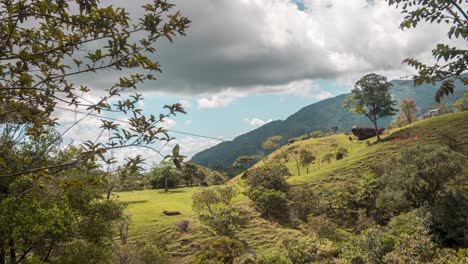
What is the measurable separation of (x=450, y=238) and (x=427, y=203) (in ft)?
14.5

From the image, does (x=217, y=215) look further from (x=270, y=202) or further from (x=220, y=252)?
(x=220, y=252)

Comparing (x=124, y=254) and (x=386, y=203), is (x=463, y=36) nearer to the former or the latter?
(x=124, y=254)

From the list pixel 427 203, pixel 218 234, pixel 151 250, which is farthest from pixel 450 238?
pixel 151 250

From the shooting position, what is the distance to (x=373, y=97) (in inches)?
2564

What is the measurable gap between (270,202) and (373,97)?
34.8 m

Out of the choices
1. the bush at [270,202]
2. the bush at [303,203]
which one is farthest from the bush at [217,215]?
the bush at [303,203]

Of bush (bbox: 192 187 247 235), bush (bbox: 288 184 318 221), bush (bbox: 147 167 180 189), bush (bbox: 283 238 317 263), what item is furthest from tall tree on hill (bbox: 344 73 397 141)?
bush (bbox: 147 167 180 189)

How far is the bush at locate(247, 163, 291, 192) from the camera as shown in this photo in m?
52.8

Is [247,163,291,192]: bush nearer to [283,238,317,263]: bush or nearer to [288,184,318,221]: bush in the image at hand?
[288,184,318,221]: bush

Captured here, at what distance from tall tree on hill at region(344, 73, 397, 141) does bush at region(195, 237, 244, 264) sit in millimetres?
46134

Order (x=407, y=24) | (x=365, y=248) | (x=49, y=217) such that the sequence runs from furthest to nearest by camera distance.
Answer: (x=365, y=248) → (x=49, y=217) → (x=407, y=24)

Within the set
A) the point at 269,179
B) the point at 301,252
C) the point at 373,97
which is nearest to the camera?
the point at 301,252

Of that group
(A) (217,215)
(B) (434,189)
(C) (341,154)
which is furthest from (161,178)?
(B) (434,189)

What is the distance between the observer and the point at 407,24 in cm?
562
